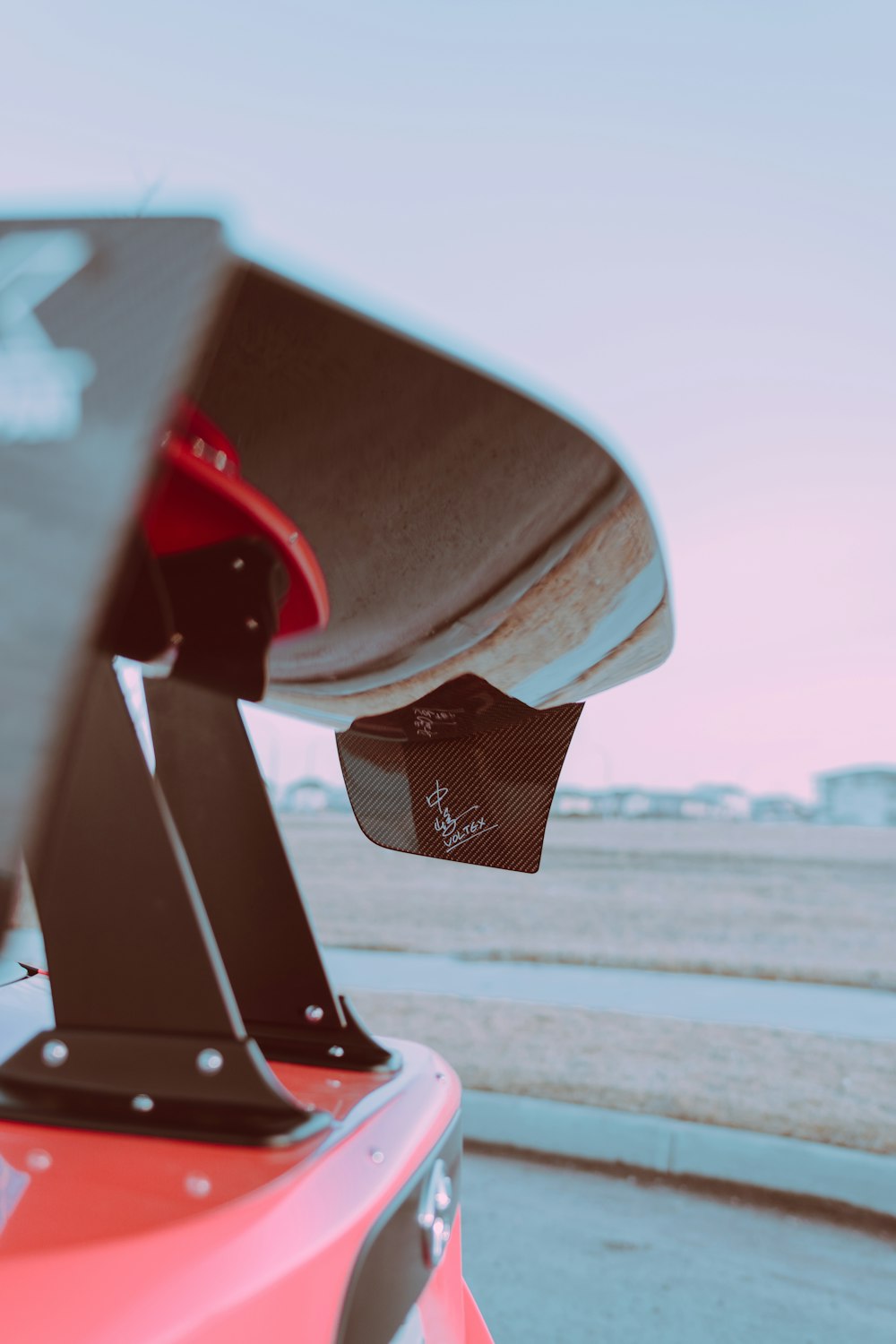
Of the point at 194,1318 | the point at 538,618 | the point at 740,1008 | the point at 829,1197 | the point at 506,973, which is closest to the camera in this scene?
the point at 194,1318

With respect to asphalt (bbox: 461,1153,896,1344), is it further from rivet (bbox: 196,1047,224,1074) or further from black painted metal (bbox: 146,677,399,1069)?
rivet (bbox: 196,1047,224,1074)

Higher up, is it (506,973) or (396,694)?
(396,694)

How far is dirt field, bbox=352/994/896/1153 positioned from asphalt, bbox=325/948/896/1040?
0.56 metres

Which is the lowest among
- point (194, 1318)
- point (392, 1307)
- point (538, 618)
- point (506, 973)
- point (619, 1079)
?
point (506, 973)

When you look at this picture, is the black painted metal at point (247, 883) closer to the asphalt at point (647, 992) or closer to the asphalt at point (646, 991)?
the asphalt at point (646, 991)

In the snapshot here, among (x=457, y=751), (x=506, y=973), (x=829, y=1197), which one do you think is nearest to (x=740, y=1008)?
(x=506, y=973)

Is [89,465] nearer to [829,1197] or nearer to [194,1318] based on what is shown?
[194,1318]

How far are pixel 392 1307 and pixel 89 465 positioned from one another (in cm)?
96

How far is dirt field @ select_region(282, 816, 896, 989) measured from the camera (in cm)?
1116

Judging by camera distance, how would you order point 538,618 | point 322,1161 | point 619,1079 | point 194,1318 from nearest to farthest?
point 194,1318 → point 322,1161 → point 538,618 → point 619,1079

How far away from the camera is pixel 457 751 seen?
1878 millimetres

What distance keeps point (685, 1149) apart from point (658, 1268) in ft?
3.23
